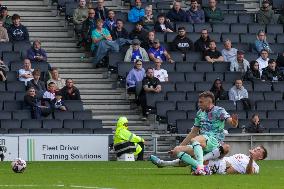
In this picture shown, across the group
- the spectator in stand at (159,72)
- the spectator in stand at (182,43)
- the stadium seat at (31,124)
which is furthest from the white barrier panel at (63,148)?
the spectator in stand at (182,43)

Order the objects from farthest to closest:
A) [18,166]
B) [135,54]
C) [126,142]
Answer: [135,54], [126,142], [18,166]

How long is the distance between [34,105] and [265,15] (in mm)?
10931

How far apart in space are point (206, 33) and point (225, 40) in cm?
147

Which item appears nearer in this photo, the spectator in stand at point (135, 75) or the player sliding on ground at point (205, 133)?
the player sliding on ground at point (205, 133)

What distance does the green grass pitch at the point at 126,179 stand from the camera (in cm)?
1750

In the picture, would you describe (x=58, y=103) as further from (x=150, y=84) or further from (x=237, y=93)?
(x=237, y=93)

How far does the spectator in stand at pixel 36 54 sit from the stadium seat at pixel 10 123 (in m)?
2.60

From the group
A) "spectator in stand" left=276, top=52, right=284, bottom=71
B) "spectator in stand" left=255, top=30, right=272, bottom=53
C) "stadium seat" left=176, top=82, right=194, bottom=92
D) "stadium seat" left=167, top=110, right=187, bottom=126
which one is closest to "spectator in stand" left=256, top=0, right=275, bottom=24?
"spectator in stand" left=255, top=30, right=272, bottom=53

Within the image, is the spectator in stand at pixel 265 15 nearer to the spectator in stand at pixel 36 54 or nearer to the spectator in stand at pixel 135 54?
the spectator in stand at pixel 135 54

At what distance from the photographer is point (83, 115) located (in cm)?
3203

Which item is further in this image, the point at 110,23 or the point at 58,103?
the point at 110,23

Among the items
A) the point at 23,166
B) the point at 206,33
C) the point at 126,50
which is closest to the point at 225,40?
the point at 206,33

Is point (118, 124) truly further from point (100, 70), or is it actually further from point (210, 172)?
point (210, 172)

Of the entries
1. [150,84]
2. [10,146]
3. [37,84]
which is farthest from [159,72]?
[10,146]
